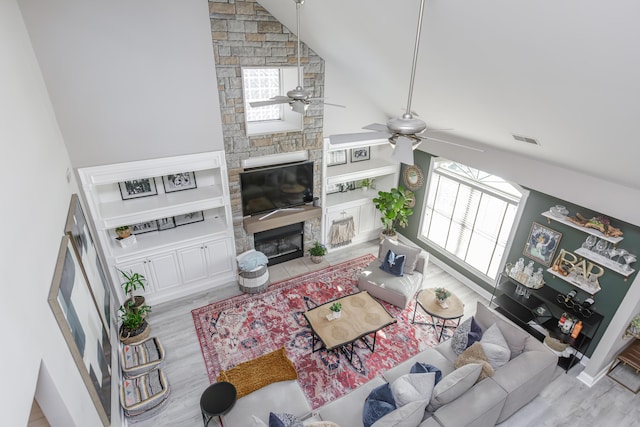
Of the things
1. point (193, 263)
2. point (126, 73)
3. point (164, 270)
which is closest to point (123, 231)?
point (164, 270)

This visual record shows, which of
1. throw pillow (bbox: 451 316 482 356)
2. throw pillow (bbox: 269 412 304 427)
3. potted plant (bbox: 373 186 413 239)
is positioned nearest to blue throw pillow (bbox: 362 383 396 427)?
throw pillow (bbox: 269 412 304 427)

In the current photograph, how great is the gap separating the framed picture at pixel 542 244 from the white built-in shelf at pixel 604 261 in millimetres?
397

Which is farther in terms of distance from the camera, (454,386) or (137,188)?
(137,188)

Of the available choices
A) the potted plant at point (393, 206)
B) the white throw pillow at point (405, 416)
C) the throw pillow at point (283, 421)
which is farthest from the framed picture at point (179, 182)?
the white throw pillow at point (405, 416)

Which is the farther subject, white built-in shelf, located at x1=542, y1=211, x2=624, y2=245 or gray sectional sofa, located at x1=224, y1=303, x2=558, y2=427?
white built-in shelf, located at x1=542, y1=211, x2=624, y2=245

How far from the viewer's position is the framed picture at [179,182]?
5.75 metres

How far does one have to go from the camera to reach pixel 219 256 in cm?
622

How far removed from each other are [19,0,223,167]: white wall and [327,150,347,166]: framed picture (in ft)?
8.54

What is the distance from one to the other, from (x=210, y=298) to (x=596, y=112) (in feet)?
19.1

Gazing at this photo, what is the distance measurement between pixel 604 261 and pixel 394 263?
9.20 ft

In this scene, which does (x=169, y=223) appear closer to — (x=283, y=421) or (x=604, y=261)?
(x=283, y=421)

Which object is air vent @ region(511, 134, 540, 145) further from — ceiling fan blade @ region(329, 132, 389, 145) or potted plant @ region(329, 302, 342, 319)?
potted plant @ region(329, 302, 342, 319)

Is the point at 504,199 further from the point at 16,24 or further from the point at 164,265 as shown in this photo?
the point at 16,24

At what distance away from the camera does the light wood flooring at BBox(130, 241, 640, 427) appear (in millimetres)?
4234
